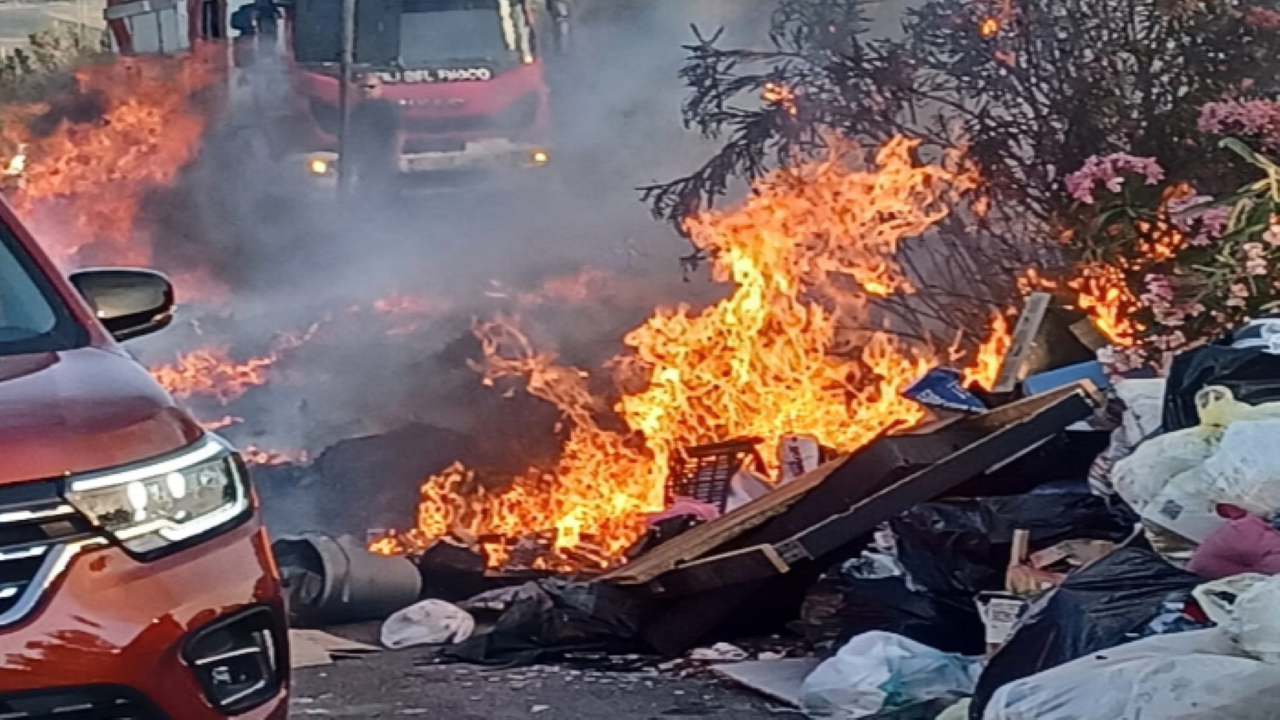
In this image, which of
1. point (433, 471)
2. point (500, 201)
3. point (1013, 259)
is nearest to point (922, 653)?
point (1013, 259)

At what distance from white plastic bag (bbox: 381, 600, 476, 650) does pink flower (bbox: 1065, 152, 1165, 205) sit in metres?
2.72

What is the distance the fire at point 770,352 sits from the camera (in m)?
9.09

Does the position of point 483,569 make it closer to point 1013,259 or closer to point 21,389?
point 1013,259

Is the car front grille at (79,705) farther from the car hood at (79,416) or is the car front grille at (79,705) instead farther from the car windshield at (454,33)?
the car windshield at (454,33)

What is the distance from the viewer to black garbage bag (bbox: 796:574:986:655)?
6109 millimetres

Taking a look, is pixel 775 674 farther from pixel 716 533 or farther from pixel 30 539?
pixel 30 539

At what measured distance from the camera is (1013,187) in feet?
29.6

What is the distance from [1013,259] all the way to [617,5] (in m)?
7.20

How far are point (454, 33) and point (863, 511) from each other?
11.3 m

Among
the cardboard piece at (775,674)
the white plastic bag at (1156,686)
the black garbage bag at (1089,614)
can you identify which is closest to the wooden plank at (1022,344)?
the cardboard piece at (775,674)

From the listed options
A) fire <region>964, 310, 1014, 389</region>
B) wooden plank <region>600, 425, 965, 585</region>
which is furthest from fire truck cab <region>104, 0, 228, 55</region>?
wooden plank <region>600, 425, 965, 585</region>

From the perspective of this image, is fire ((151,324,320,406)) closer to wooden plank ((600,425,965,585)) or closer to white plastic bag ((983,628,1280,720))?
wooden plank ((600,425,965,585))

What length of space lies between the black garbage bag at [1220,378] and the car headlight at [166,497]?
253 centimetres

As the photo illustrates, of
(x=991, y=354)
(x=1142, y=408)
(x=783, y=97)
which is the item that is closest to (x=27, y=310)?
(x=1142, y=408)
